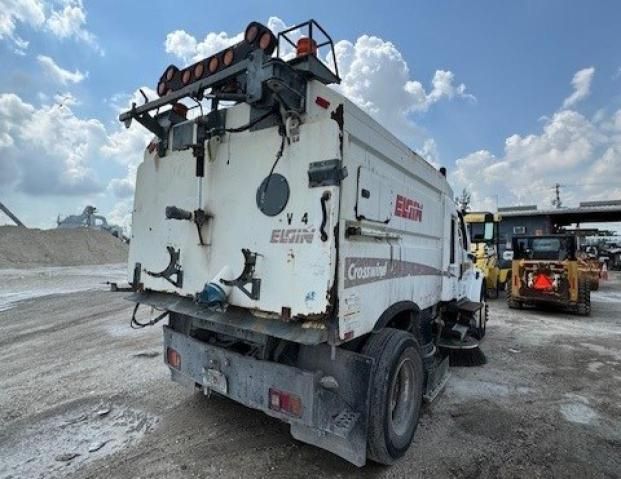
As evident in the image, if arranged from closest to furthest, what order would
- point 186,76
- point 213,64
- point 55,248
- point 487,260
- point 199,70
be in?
point 213,64 → point 199,70 → point 186,76 → point 487,260 → point 55,248

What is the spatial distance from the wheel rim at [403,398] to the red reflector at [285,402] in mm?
921

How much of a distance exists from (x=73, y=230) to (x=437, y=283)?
30954 mm

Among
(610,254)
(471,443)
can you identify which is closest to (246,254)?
(471,443)

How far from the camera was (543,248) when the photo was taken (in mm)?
11773

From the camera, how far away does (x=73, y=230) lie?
2898 centimetres

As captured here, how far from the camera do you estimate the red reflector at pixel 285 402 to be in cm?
283

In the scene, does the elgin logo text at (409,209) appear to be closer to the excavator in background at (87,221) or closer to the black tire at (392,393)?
the black tire at (392,393)

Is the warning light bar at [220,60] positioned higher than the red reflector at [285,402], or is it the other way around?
the warning light bar at [220,60]

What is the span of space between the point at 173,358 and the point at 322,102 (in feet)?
9.18

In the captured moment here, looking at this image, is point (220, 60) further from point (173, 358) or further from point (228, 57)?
point (173, 358)

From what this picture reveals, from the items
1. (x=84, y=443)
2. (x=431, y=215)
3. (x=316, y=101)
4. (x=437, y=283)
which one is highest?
(x=316, y=101)

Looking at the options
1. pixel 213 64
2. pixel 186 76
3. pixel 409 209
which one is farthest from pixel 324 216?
pixel 186 76

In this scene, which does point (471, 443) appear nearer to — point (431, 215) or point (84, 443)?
point (431, 215)

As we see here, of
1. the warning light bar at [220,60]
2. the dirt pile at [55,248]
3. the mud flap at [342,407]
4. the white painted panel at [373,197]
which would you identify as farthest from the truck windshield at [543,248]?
the dirt pile at [55,248]
